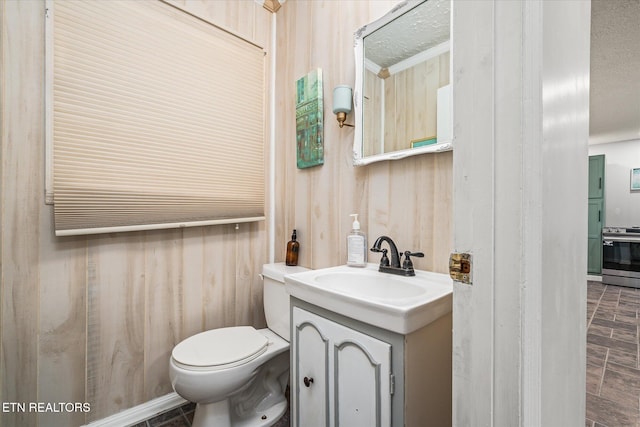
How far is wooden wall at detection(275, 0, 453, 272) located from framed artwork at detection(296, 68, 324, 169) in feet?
0.13

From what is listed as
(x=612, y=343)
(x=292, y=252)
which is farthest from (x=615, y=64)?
(x=292, y=252)

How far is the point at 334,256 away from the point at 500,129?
1.13 metres

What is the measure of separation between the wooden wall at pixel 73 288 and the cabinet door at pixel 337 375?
0.77 metres

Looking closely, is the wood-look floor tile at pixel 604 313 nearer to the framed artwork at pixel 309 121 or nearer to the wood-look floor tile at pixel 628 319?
the wood-look floor tile at pixel 628 319

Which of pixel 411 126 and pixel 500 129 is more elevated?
pixel 411 126

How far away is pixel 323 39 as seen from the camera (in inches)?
60.9

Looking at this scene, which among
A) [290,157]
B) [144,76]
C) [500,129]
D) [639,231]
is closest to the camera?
[500,129]

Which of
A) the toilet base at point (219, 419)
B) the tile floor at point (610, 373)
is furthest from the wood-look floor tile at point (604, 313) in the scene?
the toilet base at point (219, 419)

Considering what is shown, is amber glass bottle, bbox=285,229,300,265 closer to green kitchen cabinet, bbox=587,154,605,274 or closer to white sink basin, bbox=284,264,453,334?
white sink basin, bbox=284,264,453,334

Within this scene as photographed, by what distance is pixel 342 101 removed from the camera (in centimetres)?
135

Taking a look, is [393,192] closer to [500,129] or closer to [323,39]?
[500,129]

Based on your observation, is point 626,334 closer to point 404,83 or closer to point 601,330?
point 601,330

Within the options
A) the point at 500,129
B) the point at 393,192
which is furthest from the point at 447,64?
the point at 500,129

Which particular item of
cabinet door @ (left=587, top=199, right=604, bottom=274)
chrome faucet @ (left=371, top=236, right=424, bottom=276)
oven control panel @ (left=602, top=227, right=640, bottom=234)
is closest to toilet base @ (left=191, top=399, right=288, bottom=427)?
chrome faucet @ (left=371, top=236, right=424, bottom=276)
